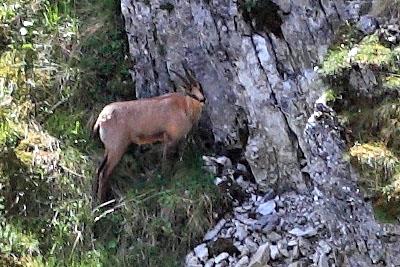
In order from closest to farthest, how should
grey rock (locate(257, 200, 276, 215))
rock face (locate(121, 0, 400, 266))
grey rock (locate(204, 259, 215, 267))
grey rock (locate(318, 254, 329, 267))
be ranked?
rock face (locate(121, 0, 400, 266)) → grey rock (locate(318, 254, 329, 267)) → grey rock (locate(204, 259, 215, 267)) → grey rock (locate(257, 200, 276, 215))

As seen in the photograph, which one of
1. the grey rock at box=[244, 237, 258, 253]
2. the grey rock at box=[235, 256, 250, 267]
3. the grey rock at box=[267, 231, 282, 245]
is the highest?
the grey rock at box=[267, 231, 282, 245]

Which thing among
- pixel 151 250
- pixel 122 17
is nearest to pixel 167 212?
pixel 151 250

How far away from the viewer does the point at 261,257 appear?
5.63 m

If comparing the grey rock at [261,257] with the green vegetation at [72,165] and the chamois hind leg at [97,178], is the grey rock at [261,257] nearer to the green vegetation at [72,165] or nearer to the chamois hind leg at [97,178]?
the green vegetation at [72,165]

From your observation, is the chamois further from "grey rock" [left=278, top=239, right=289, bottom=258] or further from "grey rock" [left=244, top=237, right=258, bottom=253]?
"grey rock" [left=278, top=239, right=289, bottom=258]

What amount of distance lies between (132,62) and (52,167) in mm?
1221

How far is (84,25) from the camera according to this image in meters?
7.32

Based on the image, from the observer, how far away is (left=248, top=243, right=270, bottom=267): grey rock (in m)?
5.61

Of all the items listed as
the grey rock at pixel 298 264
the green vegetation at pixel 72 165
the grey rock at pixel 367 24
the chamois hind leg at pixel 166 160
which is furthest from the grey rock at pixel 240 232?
the grey rock at pixel 367 24

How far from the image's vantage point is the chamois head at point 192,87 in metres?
6.45

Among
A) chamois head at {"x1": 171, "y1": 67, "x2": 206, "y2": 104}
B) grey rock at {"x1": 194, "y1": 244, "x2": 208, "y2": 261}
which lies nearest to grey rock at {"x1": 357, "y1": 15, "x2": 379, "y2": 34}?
chamois head at {"x1": 171, "y1": 67, "x2": 206, "y2": 104}

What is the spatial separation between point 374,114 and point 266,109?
1.09m

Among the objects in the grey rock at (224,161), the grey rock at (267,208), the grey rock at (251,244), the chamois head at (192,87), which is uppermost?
Result: the chamois head at (192,87)

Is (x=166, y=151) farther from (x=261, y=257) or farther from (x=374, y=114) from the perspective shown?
(x=374, y=114)
